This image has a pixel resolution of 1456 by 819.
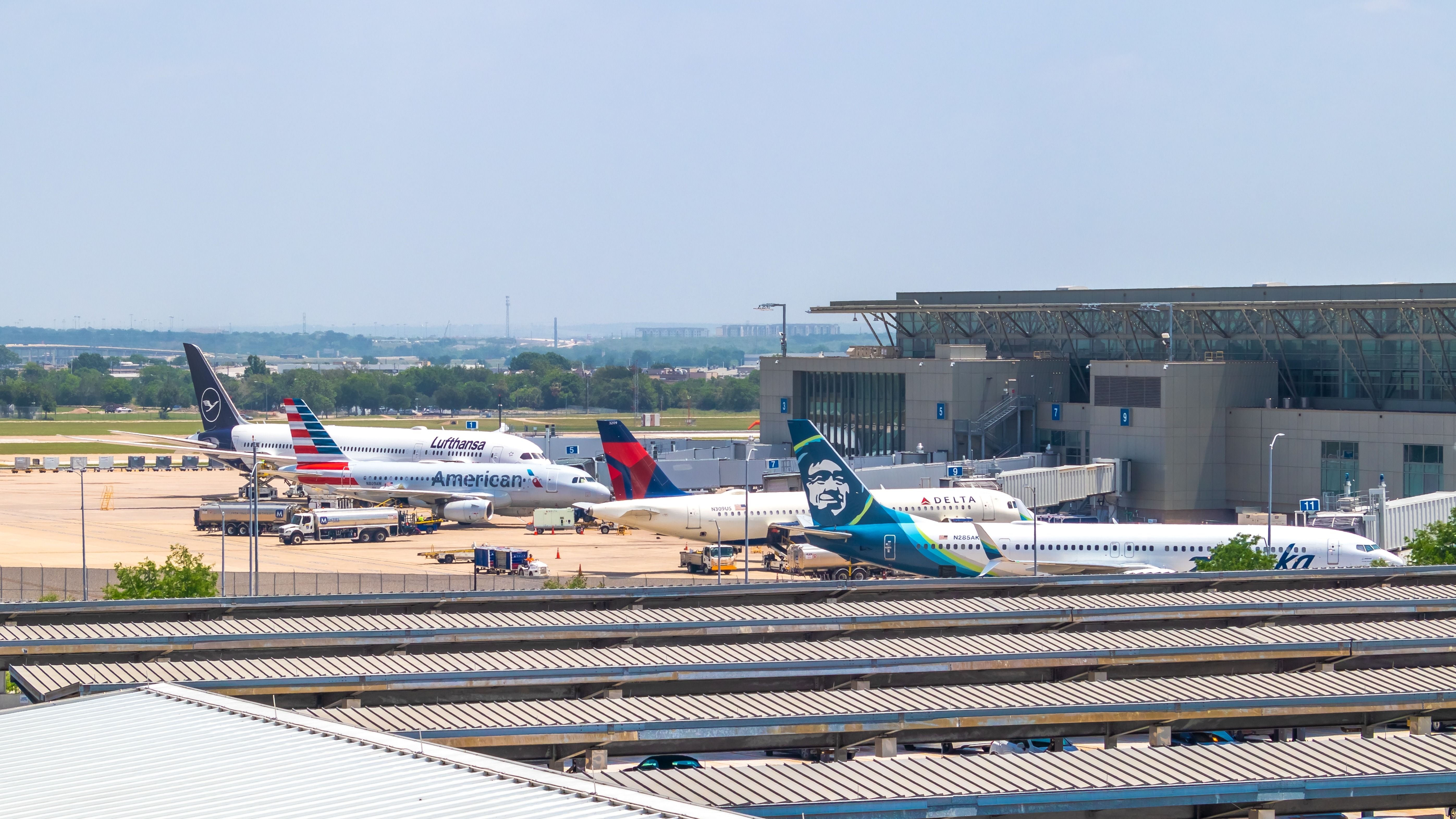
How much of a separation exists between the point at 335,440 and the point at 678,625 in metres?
88.7

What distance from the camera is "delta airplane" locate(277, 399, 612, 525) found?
10488 centimetres

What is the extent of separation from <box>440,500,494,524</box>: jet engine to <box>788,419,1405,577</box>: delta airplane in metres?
38.2

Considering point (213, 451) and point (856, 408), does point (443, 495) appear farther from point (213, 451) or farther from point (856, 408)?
point (856, 408)

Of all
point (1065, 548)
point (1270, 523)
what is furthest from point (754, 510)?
point (1270, 523)

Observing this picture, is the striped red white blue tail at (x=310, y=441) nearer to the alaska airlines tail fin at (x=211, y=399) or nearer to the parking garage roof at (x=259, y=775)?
the alaska airlines tail fin at (x=211, y=399)

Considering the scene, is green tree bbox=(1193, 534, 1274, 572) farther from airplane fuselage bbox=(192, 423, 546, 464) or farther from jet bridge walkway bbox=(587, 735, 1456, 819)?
airplane fuselage bbox=(192, 423, 546, 464)

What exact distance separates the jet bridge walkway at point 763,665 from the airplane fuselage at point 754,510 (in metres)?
42.7

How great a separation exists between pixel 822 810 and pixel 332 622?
17.5m

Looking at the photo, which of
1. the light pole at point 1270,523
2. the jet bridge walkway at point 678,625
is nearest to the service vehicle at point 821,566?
the light pole at point 1270,523

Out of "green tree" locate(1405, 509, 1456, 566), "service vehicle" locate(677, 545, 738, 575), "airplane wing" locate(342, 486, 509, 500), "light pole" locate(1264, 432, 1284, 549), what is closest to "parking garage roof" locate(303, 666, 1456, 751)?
"green tree" locate(1405, 509, 1456, 566)

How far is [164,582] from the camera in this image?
200 ft

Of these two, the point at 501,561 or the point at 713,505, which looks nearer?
the point at 501,561

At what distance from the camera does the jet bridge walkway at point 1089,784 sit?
A: 26.0 meters

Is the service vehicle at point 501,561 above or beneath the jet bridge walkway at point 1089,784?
beneath
